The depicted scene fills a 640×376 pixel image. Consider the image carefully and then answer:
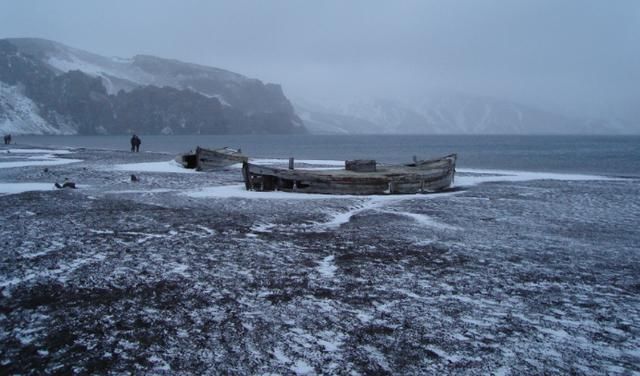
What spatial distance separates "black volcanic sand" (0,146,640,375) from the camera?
5301mm

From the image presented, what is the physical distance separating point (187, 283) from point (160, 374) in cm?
313

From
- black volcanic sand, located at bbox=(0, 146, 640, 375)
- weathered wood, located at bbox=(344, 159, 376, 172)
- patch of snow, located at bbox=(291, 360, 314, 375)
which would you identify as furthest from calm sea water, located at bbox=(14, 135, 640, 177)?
patch of snow, located at bbox=(291, 360, 314, 375)

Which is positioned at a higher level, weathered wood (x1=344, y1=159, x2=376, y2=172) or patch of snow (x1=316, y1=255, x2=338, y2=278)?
weathered wood (x1=344, y1=159, x2=376, y2=172)

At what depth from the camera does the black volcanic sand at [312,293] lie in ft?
17.4

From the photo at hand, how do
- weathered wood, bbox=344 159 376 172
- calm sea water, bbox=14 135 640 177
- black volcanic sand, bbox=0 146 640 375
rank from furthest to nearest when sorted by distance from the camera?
1. calm sea water, bbox=14 135 640 177
2. weathered wood, bbox=344 159 376 172
3. black volcanic sand, bbox=0 146 640 375

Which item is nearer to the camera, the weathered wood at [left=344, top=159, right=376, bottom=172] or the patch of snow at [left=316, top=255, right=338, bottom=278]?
the patch of snow at [left=316, top=255, right=338, bottom=278]

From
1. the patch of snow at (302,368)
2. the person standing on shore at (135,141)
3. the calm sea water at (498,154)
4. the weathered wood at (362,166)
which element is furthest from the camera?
the person standing on shore at (135,141)

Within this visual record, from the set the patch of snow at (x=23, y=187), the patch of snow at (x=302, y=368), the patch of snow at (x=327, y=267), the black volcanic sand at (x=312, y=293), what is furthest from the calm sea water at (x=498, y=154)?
the patch of snow at (x=302, y=368)

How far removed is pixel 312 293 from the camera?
751 centimetres

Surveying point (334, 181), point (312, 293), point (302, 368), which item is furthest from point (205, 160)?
point (302, 368)

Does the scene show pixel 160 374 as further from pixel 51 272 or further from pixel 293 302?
pixel 51 272

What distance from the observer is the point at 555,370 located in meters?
5.11

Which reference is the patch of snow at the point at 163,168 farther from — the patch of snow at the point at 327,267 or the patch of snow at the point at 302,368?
the patch of snow at the point at 302,368

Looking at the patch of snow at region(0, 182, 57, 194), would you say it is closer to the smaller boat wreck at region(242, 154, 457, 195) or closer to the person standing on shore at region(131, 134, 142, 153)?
the smaller boat wreck at region(242, 154, 457, 195)
